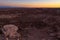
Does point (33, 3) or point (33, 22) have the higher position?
point (33, 3)

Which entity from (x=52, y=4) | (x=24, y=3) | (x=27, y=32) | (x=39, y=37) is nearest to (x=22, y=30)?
(x=27, y=32)

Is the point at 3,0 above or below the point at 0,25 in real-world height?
above

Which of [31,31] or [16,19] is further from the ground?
[16,19]

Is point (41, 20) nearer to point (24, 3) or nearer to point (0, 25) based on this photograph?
point (24, 3)

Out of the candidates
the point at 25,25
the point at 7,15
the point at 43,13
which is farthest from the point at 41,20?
the point at 7,15

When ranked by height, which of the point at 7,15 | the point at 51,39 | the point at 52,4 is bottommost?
the point at 51,39

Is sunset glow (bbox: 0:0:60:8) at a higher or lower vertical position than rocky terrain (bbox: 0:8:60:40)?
higher

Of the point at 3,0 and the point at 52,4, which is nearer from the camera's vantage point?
the point at 3,0

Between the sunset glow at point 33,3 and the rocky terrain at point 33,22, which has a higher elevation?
the sunset glow at point 33,3

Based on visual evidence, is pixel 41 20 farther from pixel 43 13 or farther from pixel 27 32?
pixel 27 32
